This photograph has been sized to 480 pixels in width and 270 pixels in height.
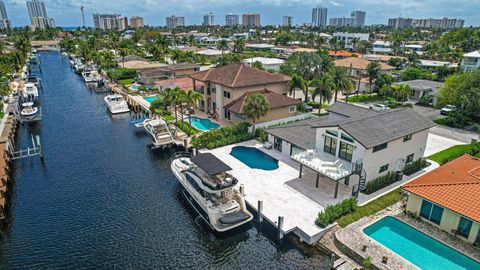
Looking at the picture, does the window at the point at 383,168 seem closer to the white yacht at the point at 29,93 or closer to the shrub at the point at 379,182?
the shrub at the point at 379,182

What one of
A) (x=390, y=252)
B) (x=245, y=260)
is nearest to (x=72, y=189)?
(x=245, y=260)

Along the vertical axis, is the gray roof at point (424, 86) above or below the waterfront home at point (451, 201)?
above

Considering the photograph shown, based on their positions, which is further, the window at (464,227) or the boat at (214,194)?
the boat at (214,194)

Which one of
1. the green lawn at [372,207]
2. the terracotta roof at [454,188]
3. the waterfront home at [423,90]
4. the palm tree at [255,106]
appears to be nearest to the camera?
the terracotta roof at [454,188]

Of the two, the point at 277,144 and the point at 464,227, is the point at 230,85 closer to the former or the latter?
the point at 277,144

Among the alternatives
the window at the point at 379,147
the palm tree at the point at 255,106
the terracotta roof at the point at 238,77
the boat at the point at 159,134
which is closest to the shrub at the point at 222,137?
the palm tree at the point at 255,106

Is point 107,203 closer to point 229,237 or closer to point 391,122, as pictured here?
point 229,237

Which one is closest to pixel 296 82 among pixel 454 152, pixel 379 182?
pixel 454 152
